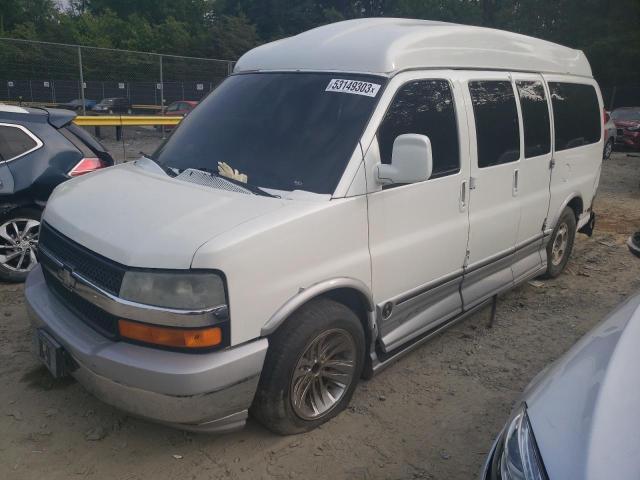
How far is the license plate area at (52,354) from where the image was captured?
291cm

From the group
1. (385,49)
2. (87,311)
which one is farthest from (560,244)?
(87,311)

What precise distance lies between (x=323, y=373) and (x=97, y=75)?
650 inches

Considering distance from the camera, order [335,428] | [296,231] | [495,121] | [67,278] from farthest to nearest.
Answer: [495,121], [335,428], [67,278], [296,231]

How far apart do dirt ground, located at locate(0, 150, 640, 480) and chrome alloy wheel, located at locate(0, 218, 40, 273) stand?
68cm

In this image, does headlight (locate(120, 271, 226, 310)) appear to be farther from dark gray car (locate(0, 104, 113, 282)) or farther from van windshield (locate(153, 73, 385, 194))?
dark gray car (locate(0, 104, 113, 282))

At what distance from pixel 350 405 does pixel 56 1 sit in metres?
69.2

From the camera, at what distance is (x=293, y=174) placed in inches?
127

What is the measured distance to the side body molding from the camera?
2801mm

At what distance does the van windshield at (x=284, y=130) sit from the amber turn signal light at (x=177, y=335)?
0.97m

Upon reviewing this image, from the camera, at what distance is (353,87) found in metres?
3.44

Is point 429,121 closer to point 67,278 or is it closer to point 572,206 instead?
point 67,278

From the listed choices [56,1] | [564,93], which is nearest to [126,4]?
[56,1]

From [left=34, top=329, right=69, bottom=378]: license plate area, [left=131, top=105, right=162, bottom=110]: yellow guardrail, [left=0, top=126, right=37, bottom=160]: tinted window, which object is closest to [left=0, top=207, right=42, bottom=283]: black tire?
[left=0, top=126, right=37, bottom=160]: tinted window

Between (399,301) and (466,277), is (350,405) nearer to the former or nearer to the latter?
(399,301)
